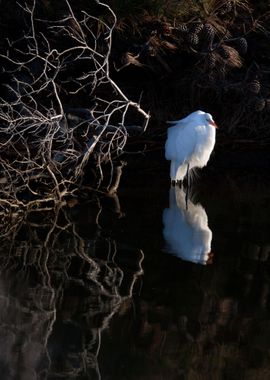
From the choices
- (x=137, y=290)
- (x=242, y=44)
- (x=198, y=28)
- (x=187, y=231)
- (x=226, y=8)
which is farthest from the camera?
(x=226, y=8)

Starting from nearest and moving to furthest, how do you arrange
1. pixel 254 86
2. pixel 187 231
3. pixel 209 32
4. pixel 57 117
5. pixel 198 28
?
1. pixel 187 231
2. pixel 57 117
3. pixel 209 32
4. pixel 198 28
5. pixel 254 86

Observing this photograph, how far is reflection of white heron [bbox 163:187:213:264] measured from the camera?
8.43 m

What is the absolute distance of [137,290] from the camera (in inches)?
282

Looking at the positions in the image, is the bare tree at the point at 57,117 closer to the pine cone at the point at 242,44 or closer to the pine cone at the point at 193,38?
the pine cone at the point at 193,38

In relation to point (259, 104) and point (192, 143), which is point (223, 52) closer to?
point (259, 104)

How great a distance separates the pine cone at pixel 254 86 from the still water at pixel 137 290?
9.11 ft

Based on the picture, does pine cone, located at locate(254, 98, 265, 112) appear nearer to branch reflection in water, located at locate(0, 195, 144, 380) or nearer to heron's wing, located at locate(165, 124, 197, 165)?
heron's wing, located at locate(165, 124, 197, 165)

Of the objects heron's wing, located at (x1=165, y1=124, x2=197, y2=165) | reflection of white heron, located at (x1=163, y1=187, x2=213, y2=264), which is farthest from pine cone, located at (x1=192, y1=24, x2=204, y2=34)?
reflection of white heron, located at (x1=163, y1=187, x2=213, y2=264)

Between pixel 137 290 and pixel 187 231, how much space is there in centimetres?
251

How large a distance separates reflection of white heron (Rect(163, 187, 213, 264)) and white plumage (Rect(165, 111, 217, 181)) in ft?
3.14

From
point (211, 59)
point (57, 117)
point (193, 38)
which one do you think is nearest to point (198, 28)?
point (193, 38)

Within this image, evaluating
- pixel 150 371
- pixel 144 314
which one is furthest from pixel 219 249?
pixel 150 371

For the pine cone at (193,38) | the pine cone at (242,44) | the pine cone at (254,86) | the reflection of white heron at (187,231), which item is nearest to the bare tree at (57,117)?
the reflection of white heron at (187,231)

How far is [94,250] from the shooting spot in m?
8.65
